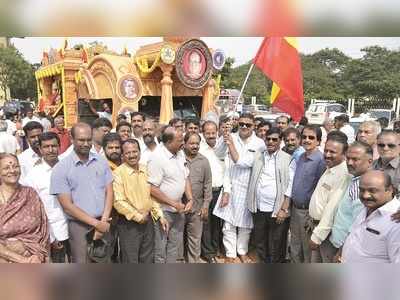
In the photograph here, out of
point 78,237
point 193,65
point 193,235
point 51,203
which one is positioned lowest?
point 193,235

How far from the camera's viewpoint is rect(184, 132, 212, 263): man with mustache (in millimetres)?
3480

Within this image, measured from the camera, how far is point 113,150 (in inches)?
121

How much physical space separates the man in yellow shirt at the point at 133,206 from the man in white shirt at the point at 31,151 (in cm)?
74

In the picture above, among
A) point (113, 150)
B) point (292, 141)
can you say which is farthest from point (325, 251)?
point (113, 150)

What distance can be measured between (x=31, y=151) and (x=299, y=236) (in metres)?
2.25

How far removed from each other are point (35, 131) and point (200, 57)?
653cm

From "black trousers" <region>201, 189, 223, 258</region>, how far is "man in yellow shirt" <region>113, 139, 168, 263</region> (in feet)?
3.41

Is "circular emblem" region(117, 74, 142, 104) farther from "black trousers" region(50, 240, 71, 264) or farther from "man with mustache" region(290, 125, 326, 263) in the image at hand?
"black trousers" region(50, 240, 71, 264)

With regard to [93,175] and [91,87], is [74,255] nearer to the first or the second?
[93,175]

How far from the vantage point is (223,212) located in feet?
12.6

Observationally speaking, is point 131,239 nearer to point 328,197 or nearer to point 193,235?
point 193,235

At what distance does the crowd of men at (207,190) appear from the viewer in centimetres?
246

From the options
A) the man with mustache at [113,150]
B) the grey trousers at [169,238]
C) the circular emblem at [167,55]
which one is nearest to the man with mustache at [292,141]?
the grey trousers at [169,238]

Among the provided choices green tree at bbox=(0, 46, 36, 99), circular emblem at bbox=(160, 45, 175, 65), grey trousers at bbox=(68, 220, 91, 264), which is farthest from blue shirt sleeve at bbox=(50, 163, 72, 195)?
green tree at bbox=(0, 46, 36, 99)
